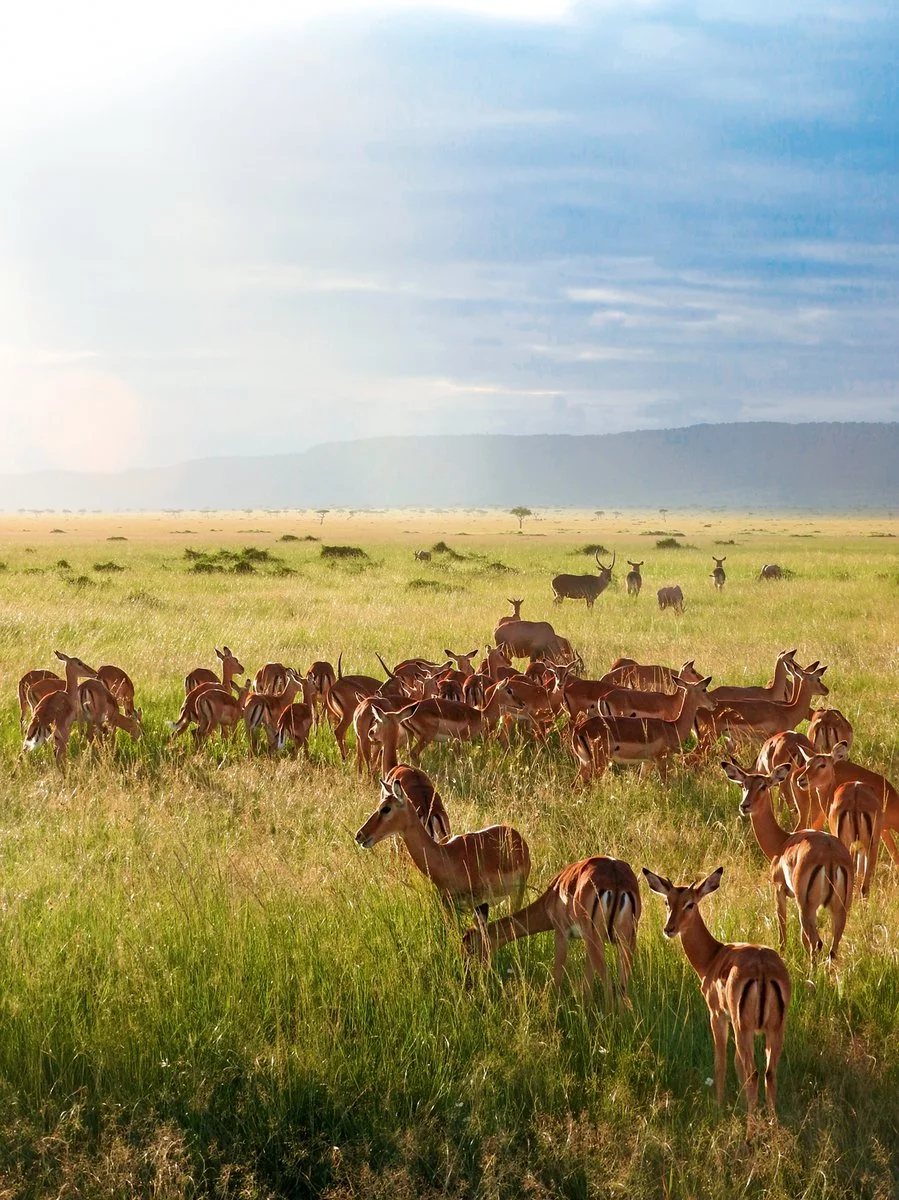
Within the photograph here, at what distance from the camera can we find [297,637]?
2077 centimetres

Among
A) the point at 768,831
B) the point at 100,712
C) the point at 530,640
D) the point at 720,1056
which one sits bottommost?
the point at 720,1056

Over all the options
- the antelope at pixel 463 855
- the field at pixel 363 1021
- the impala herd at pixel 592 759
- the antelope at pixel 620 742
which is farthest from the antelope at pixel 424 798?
the antelope at pixel 620 742

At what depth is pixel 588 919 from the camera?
5.06m

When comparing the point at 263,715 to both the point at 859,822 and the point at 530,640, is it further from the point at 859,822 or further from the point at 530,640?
the point at 530,640

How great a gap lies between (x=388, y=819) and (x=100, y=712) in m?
6.49

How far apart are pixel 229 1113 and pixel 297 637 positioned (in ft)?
53.4

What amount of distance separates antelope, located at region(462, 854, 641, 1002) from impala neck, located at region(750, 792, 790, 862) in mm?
1510

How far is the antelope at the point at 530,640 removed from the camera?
18.1 meters

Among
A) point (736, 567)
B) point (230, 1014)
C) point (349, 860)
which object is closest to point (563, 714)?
point (349, 860)

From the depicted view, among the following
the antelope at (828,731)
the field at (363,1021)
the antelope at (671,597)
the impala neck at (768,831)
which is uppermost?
the antelope at (671,597)

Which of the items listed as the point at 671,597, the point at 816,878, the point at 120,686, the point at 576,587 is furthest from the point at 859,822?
the point at 576,587

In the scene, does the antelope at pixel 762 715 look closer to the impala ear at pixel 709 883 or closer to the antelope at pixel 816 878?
the antelope at pixel 816 878

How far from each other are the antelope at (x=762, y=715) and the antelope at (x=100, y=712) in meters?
6.38

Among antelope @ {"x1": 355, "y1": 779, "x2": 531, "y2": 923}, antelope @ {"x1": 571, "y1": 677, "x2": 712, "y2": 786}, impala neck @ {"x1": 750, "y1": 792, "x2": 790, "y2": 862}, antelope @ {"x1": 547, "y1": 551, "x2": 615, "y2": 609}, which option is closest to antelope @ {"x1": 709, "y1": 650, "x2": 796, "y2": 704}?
antelope @ {"x1": 571, "y1": 677, "x2": 712, "y2": 786}
